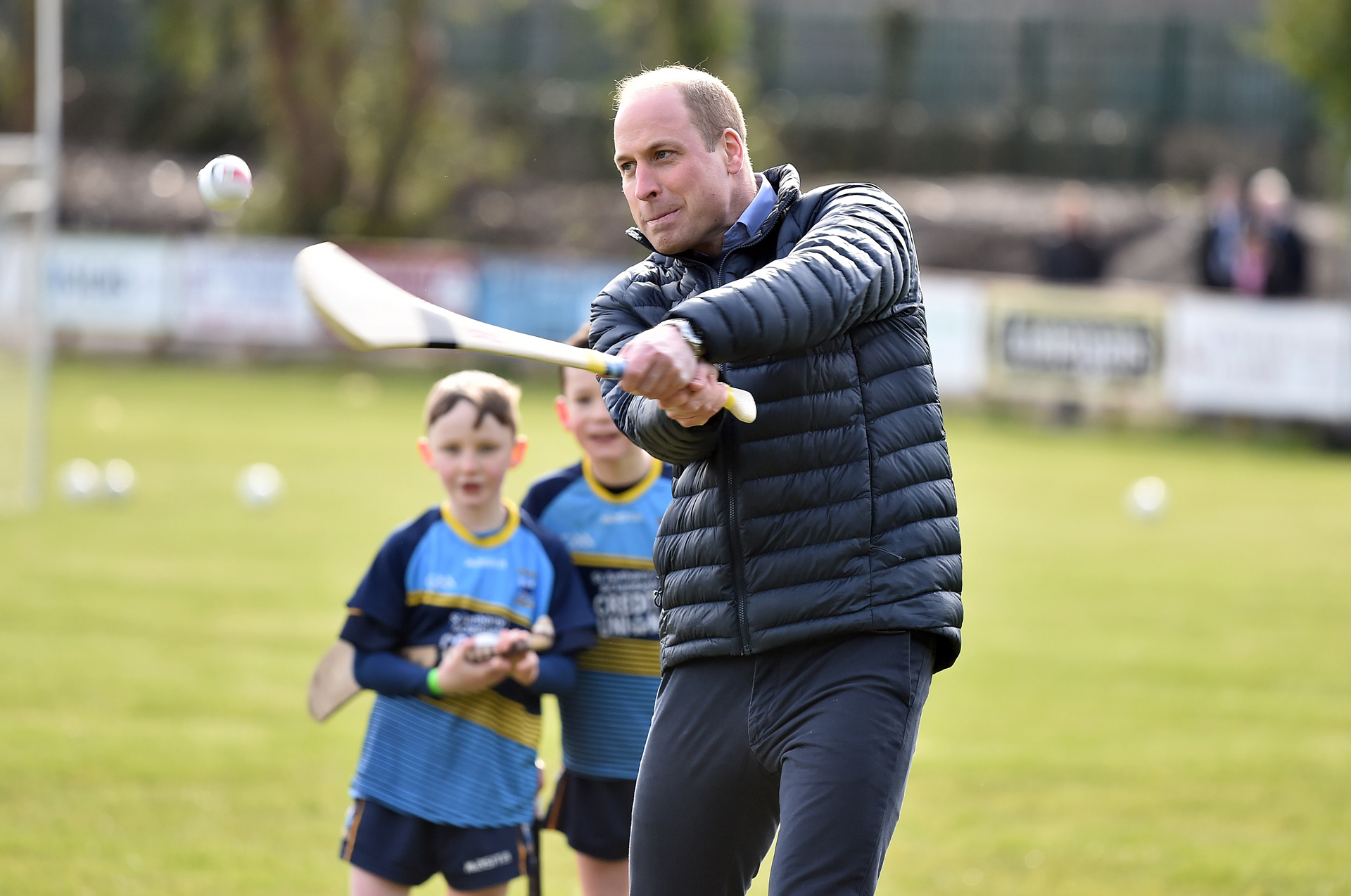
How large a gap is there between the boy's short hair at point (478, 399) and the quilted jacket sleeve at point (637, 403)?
1081 mm

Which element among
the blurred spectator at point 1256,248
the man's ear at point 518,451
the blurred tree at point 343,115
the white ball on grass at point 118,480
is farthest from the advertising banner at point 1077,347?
the man's ear at point 518,451

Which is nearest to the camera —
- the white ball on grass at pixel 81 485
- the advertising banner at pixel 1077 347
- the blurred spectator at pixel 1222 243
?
the white ball on grass at pixel 81 485

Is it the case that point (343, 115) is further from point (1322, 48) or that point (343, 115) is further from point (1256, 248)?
point (1256, 248)

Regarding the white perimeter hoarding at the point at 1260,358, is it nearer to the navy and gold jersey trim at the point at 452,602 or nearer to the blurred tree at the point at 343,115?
the blurred tree at the point at 343,115

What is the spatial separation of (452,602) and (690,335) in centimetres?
190

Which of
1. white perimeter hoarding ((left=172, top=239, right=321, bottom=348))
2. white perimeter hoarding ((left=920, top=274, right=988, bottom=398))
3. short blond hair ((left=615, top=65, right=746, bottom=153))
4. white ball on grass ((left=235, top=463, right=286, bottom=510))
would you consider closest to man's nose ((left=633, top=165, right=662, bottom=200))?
short blond hair ((left=615, top=65, right=746, bottom=153))

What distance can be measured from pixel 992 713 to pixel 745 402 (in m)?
5.73

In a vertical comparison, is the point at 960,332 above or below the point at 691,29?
below

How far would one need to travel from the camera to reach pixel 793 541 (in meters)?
3.54

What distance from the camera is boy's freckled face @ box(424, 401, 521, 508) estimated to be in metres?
4.91

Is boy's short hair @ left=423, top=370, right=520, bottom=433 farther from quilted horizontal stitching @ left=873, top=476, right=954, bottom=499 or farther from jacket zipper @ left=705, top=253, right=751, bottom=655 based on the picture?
quilted horizontal stitching @ left=873, top=476, right=954, bottom=499

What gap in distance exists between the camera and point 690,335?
126 inches

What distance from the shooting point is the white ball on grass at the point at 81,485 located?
1402 centimetres

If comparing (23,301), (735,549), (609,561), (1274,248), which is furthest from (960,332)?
(735,549)
